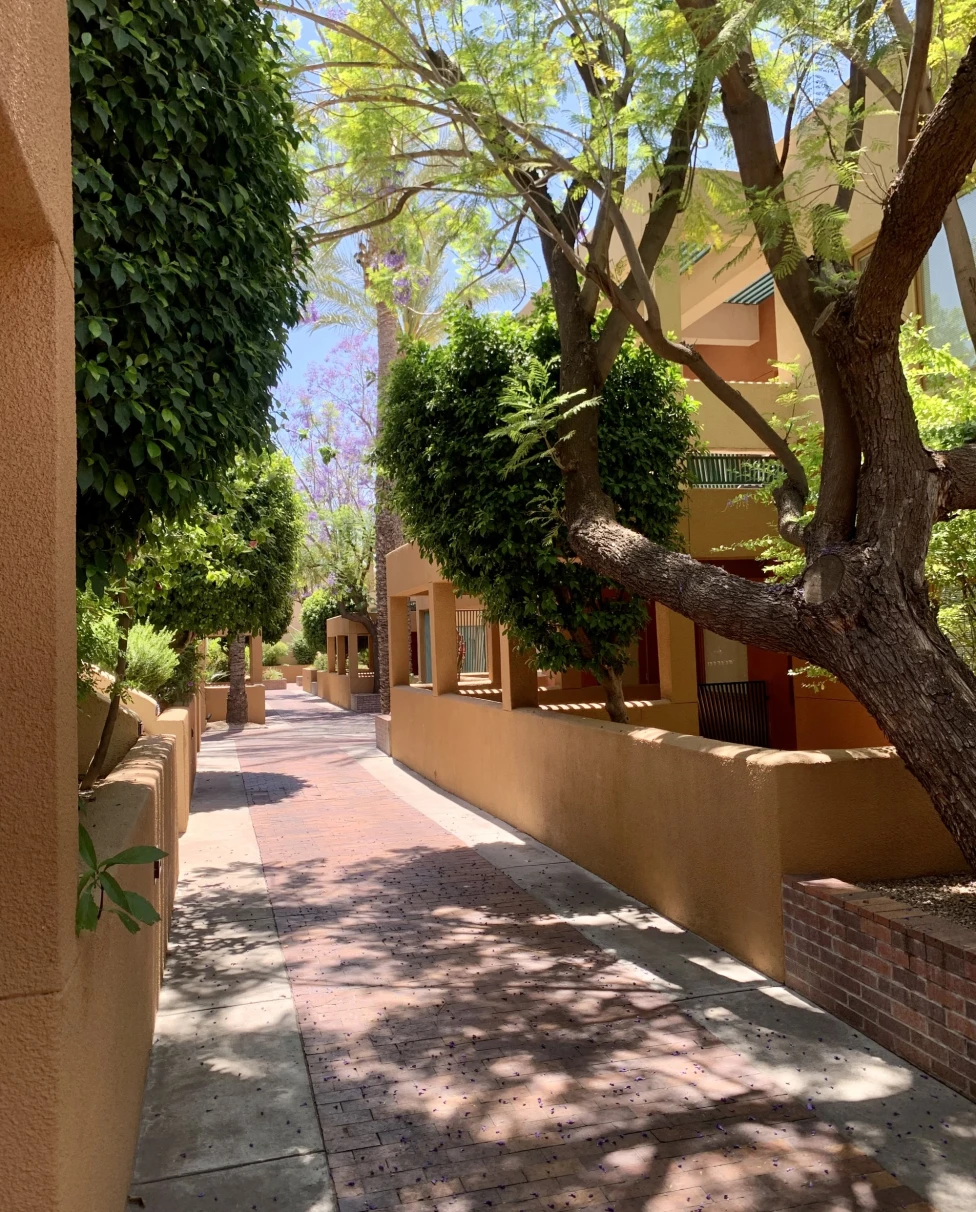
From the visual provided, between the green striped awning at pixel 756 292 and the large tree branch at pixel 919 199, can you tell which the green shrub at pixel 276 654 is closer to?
the green striped awning at pixel 756 292

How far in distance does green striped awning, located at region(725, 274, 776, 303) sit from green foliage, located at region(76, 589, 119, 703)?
1186cm

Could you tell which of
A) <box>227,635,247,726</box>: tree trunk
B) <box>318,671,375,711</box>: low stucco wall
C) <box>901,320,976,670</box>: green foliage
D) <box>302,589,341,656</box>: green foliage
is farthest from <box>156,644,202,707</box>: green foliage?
<box>302,589,341,656</box>: green foliage

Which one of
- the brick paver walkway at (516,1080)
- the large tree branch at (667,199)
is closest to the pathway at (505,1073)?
the brick paver walkway at (516,1080)

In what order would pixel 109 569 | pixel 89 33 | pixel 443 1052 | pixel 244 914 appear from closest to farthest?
pixel 89 33 < pixel 109 569 < pixel 443 1052 < pixel 244 914

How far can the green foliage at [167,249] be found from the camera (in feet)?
11.9

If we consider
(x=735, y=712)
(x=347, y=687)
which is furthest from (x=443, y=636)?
(x=347, y=687)

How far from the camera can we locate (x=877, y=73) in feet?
20.9

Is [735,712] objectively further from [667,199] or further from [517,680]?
Answer: [667,199]

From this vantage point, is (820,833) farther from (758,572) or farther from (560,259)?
(758,572)

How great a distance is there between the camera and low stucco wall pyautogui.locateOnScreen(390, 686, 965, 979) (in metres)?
5.44

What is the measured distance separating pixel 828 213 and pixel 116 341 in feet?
13.2

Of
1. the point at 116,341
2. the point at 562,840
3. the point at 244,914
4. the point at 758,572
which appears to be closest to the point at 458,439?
the point at 562,840

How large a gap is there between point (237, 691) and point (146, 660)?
52.5ft

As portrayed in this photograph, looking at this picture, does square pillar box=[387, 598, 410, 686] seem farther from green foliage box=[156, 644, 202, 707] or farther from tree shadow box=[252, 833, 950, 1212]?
tree shadow box=[252, 833, 950, 1212]
